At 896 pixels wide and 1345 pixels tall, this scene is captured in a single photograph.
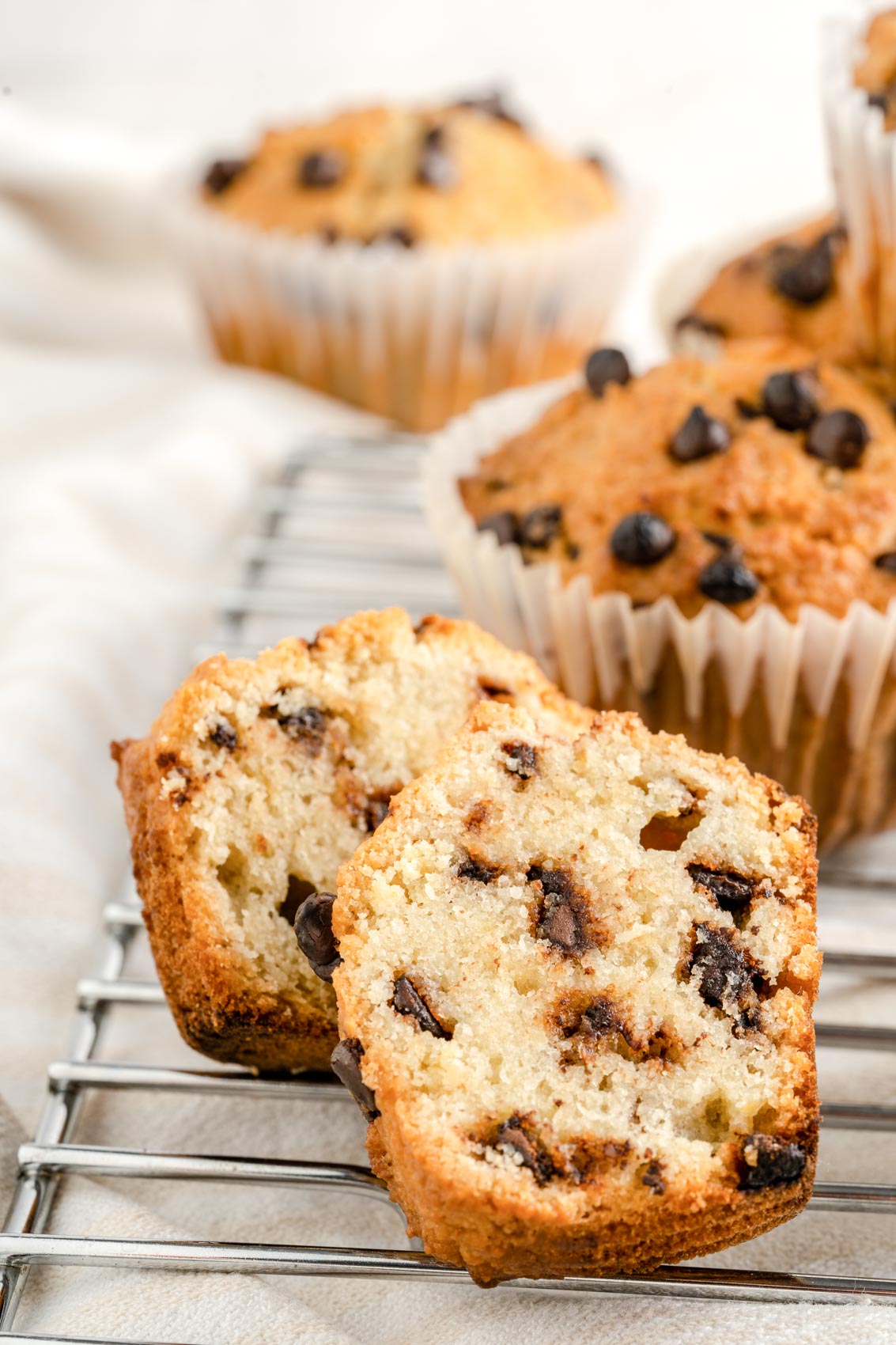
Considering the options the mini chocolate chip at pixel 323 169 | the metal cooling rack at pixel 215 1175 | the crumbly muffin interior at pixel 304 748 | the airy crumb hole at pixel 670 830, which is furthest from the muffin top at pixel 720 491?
the mini chocolate chip at pixel 323 169

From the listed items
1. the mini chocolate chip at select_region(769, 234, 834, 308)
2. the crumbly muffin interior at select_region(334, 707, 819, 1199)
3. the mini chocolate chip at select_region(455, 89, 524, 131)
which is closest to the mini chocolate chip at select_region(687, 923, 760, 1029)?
the crumbly muffin interior at select_region(334, 707, 819, 1199)

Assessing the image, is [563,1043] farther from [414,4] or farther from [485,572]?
[414,4]

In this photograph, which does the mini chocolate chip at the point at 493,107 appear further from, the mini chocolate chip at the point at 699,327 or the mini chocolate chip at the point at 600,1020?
the mini chocolate chip at the point at 600,1020

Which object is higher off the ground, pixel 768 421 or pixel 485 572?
pixel 768 421

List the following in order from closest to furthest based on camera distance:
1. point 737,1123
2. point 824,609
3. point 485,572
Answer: point 737,1123, point 824,609, point 485,572

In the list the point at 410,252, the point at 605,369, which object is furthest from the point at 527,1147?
the point at 410,252

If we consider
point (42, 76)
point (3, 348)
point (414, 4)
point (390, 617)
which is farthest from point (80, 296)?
point (390, 617)

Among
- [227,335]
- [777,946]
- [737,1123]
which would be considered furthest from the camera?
[227,335]
